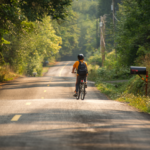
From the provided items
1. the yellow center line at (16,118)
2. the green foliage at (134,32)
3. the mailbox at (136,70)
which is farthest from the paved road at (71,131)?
the green foliage at (134,32)

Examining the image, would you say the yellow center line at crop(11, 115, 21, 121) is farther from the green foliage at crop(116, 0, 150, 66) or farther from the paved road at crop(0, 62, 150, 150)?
the green foliage at crop(116, 0, 150, 66)

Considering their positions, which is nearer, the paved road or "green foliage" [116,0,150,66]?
the paved road

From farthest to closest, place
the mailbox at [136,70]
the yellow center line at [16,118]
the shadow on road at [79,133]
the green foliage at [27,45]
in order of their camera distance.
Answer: the green foliage at [27,45] < the mailbox at [136,70] < the yellow center line at [16,118] < the shadow on road at [79,133]

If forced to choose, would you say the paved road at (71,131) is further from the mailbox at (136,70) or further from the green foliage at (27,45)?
the green foliage at (27,45)

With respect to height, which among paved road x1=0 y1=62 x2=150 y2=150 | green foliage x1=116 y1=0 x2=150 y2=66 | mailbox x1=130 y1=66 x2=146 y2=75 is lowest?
paved road x1=0 y1=62 x2=150 y2=150

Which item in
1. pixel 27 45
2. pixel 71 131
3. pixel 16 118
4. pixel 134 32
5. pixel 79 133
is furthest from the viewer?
pixel 27 45

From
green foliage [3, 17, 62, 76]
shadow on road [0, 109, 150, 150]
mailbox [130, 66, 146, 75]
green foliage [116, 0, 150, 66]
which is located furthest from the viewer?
green foliage [3, 17, 62, 76]

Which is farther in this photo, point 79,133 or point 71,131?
point 71,131

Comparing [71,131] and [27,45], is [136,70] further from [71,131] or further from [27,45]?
[27,45]

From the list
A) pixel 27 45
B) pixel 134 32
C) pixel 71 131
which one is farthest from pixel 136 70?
pixel 27 45

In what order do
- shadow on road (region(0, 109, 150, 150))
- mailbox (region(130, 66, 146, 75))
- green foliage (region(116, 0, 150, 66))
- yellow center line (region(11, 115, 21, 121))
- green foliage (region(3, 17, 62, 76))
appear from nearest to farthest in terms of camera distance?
1. shadow on road (region(0, 109, 150, 150))
2. yellow center line (region(11, 115, 21, 121))
3. mailbox (region(130, 66, 146, 75))
4. green foliage (region(116, 0, 150, 66))
5. green foliage (region(3, 17, 62, 76))

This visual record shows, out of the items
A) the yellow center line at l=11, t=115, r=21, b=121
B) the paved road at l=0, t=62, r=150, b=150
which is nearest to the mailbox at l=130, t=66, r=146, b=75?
the paved road at l=0, t=62, r=150, b=150

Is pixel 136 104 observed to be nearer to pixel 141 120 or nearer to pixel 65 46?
pixel 141 120

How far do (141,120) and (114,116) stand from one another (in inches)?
32.7
